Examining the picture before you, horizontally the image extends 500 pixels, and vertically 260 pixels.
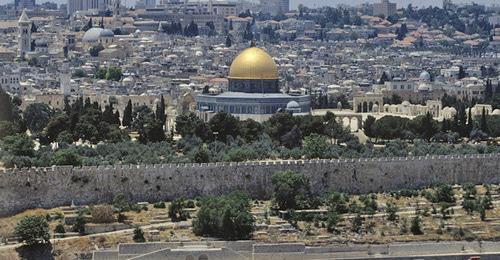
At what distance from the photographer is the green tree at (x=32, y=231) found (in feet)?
135

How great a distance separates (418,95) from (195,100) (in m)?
20.5

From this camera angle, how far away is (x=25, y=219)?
41344 mm

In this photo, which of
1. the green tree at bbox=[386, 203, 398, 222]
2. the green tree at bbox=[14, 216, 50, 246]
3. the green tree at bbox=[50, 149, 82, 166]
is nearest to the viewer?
the green tree at bbox=[14, 216, 50, 246]

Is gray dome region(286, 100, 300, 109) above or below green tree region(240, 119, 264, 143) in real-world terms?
below

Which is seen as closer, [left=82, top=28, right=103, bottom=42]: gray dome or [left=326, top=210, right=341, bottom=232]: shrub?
[left=326, top=210, right=341, bottom=232]: shrub

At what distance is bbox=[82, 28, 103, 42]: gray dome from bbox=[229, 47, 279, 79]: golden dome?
6923 centimetres

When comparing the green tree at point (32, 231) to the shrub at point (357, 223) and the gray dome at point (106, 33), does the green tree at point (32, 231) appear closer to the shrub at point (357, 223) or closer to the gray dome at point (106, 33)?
the shrub at point (357, 223)

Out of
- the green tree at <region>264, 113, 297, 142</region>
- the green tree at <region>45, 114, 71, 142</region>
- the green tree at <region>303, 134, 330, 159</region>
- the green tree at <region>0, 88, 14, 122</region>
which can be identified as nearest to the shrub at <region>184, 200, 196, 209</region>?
the green tree at <region>303, 134, 330, 159</region>

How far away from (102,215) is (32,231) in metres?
2.60

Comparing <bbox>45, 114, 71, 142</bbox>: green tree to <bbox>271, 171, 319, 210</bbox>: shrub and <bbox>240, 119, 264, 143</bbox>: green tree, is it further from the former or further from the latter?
<bbox>271, 171, 319, 210</bbox>: shrub

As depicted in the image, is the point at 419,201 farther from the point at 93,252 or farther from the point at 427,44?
the point at 427,44

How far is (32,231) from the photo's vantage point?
1617 inches

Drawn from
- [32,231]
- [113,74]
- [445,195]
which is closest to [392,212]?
[445,195]

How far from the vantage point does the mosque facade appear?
68.6 metres
